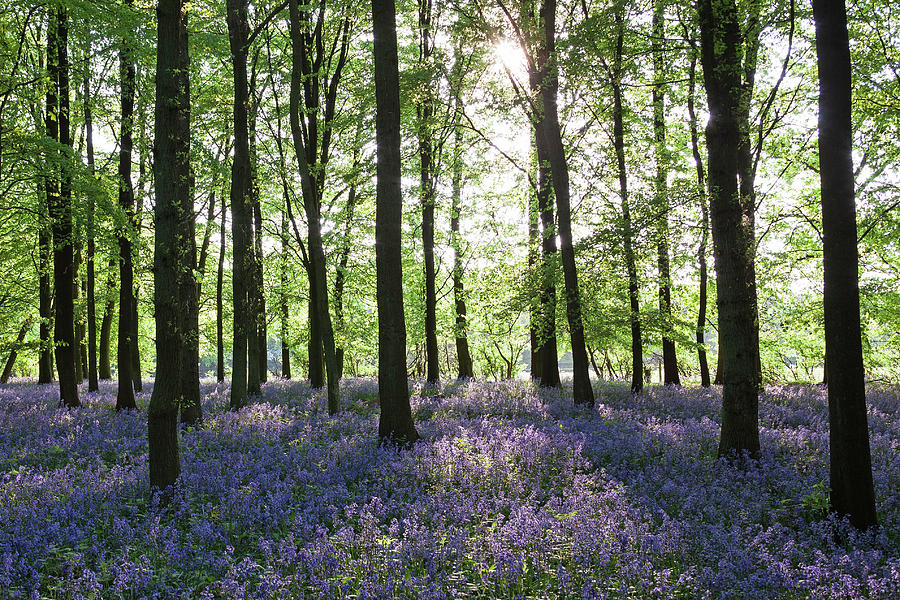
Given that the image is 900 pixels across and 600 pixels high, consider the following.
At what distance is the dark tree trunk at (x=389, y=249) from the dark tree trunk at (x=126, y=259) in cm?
731

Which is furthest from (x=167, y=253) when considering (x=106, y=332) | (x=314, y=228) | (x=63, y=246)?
(x=106, y=332)

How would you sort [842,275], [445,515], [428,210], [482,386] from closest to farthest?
[445,515] < [842,275] < [482,386] < [428,210]

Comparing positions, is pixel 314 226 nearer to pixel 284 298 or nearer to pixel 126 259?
pixel 126 259

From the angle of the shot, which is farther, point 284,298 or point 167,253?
point 284,298

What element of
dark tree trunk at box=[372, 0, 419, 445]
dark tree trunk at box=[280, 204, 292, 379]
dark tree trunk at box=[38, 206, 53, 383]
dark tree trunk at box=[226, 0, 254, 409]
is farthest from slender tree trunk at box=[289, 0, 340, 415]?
dark tree trunk at box=[280, 204, 292, 379]

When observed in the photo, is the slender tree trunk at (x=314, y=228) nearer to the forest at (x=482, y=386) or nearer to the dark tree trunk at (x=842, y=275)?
the forest at (x=482, y=386)

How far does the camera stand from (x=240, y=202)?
528 inches

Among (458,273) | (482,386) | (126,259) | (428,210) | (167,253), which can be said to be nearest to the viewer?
(167,253)

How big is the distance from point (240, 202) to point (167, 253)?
7.10m

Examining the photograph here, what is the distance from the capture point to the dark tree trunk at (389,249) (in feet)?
31.7

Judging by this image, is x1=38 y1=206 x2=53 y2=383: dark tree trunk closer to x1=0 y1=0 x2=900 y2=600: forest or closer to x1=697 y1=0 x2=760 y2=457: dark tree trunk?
x1=0 y1=0 x2=900 y2=600: forest

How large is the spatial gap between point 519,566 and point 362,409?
31.7 feet

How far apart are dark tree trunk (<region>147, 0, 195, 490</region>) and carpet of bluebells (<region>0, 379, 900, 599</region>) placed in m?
0.62

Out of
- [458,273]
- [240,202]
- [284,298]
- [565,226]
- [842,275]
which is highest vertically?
[240,202]
